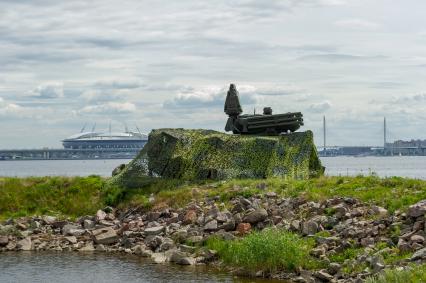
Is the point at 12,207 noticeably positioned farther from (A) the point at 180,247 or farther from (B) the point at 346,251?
(B) the point at 346,251

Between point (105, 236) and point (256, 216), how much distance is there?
23.5 feet

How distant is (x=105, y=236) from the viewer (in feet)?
103

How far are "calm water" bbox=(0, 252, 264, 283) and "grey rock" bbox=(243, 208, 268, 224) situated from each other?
3.08m

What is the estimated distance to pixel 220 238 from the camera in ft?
91.0

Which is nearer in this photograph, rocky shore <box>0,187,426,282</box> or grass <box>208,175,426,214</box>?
rocky shore <box>0,187,426,282</box>

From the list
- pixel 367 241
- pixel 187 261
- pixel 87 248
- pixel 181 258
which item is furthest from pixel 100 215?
pixel 367 241

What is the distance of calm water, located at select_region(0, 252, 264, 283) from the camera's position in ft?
81.5

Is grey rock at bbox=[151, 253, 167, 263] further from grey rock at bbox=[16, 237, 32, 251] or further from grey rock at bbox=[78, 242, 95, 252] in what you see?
grey rock at bbox=[16, 237, 32, 251]

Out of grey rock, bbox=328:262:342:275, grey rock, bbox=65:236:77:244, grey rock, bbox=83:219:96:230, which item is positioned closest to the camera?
grey rock, bbox=328:262:342:275

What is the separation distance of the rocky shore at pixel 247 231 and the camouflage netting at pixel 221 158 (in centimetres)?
400

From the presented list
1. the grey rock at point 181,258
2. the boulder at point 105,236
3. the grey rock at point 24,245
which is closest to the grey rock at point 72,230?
the boulder at point 105,236

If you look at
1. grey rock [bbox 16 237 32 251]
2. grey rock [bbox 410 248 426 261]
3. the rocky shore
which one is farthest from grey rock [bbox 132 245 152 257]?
grey rock [bbox 410 248 426 261]

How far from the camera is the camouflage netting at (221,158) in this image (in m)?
38.0

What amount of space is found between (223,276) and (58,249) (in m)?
9.29
